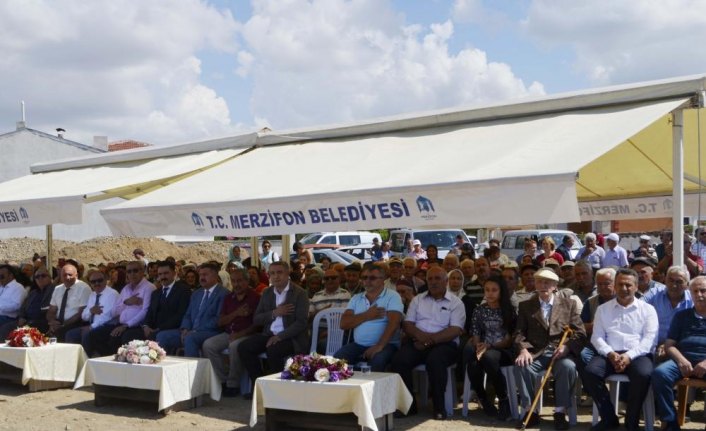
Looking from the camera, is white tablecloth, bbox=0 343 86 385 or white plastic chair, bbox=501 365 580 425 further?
white tablecloth, bbox=0 343 86 385

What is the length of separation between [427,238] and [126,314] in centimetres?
1253

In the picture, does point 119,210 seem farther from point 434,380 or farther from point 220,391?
point 434,380

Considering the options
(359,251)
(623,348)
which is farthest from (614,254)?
(359,251)

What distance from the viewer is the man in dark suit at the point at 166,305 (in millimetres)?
9484

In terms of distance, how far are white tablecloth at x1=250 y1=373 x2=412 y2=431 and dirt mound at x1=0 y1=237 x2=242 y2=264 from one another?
20.4 meters

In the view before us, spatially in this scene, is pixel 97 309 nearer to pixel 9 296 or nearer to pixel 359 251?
pixel 9 296

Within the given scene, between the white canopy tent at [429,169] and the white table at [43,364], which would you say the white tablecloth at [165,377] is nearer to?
the white table at [43,364]

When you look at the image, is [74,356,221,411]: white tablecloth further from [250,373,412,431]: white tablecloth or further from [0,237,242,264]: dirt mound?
[0,237,242,264]: dirt mound

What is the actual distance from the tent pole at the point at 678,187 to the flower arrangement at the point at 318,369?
3.04 meters

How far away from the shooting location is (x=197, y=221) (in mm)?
8188

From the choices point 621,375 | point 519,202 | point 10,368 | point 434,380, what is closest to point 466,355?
point 434,380

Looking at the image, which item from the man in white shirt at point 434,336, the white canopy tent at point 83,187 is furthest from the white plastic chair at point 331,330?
the white canopy tent at point 83,187

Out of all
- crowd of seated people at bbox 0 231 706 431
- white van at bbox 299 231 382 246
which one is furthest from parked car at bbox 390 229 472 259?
crowd of seated people at bbox 0 231 706 431

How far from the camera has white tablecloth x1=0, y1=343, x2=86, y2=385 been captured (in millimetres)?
8758
